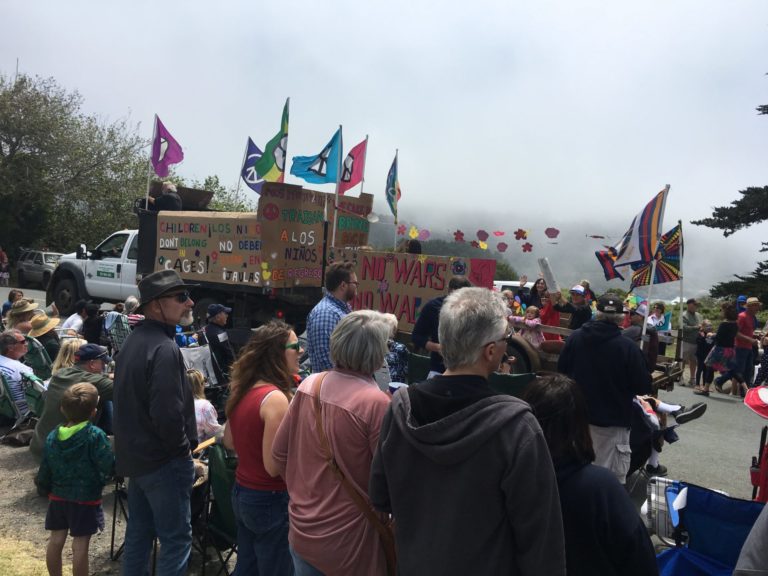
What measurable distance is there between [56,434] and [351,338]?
7.51 feet

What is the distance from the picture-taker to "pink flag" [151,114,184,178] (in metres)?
12.7

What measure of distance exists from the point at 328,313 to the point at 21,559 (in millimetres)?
2540

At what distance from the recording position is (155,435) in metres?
3.08

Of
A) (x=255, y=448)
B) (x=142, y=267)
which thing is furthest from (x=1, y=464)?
(x=142, y=267)

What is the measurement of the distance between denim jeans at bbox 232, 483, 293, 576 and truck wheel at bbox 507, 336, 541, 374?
400cm

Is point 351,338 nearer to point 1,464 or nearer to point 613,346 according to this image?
point 613,346

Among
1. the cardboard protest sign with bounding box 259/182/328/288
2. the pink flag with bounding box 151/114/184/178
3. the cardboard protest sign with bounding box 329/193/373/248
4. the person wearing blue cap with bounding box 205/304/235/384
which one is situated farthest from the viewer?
the pink flag with bounding box 151/114/184/178

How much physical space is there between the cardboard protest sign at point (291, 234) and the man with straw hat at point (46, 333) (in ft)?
10.1

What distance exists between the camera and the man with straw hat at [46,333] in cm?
720

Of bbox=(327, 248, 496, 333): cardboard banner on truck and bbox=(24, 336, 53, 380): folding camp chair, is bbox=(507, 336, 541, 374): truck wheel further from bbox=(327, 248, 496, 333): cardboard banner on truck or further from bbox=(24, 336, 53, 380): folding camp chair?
bbox=(24, 336, 53, 380): folding camp chair

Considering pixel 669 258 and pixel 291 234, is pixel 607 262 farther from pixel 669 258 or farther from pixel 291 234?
pixel 291 234

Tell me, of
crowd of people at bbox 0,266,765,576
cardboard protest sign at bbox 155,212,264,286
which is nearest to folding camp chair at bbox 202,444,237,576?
crowd of people at bbox 0,266,765,576

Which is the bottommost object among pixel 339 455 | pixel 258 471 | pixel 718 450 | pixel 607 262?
pixel 718 450

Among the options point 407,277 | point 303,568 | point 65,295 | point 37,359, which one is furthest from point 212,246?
point 303,568
